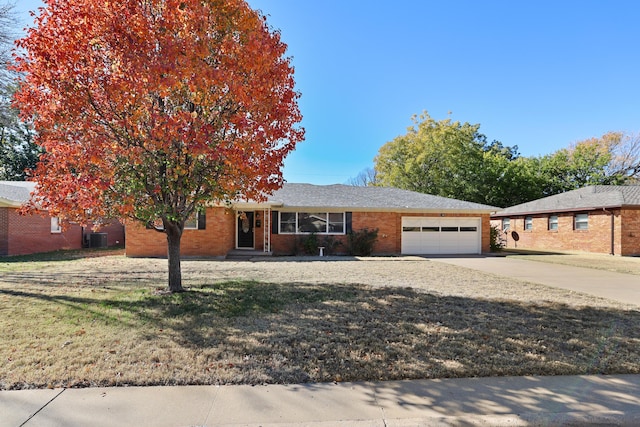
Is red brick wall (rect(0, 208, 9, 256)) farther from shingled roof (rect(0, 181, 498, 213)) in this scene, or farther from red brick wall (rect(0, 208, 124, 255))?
shingled roof (rect(0, 181, 498, 213))

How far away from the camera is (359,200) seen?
19562 mm

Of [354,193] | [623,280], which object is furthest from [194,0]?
[354,193]

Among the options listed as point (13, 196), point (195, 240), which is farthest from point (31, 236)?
point (195, 240)

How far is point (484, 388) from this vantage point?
11.9ft

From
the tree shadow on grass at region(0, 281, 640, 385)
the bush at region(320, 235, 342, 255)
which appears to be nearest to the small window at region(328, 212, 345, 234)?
the bush at region(320, 235, 342, 255)

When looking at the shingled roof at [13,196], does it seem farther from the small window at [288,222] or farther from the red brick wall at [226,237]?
the small window at [288,222]

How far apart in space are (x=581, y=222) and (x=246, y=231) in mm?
19912

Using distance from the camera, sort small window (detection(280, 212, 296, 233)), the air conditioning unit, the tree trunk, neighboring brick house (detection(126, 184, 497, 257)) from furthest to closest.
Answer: the air conditioning unit → small window (detection(280, 212, 296, 233)) → neighboring brick house (detection(126, 184, 497, 257)) → the tree trunk

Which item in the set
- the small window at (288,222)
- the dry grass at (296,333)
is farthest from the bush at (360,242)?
the dry grass at (296,333)

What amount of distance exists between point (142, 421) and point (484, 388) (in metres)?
3.23

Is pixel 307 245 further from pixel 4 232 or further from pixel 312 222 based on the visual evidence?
pixel 4 232

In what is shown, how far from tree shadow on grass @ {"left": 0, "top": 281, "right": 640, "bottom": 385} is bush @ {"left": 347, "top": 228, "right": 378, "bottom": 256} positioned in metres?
10.1

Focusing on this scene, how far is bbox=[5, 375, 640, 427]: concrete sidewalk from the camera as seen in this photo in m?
3.05

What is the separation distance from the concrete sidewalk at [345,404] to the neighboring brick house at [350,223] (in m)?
13.1
